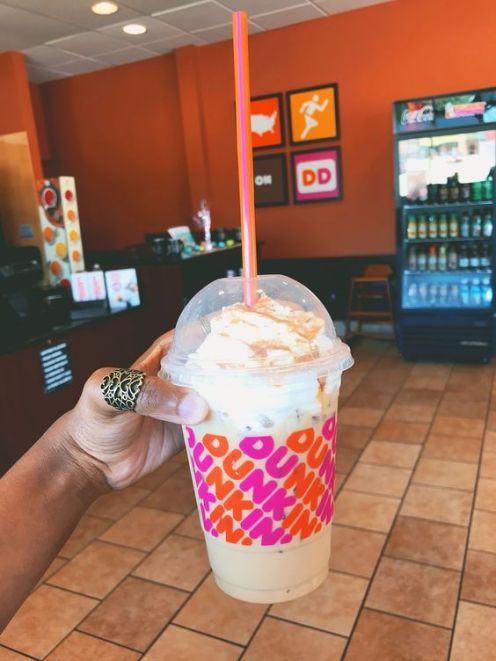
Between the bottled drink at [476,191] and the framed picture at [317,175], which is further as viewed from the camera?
the framed picture at [317,175]

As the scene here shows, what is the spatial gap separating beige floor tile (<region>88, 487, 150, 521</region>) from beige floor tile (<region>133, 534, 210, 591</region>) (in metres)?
0.41

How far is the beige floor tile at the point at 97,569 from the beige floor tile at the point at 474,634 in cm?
136

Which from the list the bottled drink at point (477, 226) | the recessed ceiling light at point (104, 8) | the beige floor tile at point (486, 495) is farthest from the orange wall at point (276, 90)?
the beige floor tile at point (486, 495)

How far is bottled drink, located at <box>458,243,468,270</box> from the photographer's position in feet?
16.3

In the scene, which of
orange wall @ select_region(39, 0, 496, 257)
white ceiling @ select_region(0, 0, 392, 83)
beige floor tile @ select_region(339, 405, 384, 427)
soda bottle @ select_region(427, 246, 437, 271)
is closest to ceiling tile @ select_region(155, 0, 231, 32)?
white ceiling @ select_region(0, 0, 392, 83)

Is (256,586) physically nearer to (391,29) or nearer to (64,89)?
(391,29)

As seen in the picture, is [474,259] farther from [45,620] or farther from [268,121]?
[45,620]

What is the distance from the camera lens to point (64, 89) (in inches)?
278

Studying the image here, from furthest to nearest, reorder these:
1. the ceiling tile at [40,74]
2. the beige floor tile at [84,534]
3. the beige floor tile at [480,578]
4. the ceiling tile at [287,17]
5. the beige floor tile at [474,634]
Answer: the ceiling tile at [40,74]
the ceiling tile at [287,17]
the beige floor tile at [84,534]
the beige floor tile at [480,578]
the beige floor tile at [474,634]

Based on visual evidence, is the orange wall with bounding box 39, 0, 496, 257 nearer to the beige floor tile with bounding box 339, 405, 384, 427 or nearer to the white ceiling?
the white ceiling

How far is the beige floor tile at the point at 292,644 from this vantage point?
1.90 meters

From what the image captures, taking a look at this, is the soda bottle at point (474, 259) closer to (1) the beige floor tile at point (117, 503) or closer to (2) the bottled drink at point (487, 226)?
(2) the bottled drink at point (487, 226)

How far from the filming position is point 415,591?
217 centimetres

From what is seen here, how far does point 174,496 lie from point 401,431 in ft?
5.16
